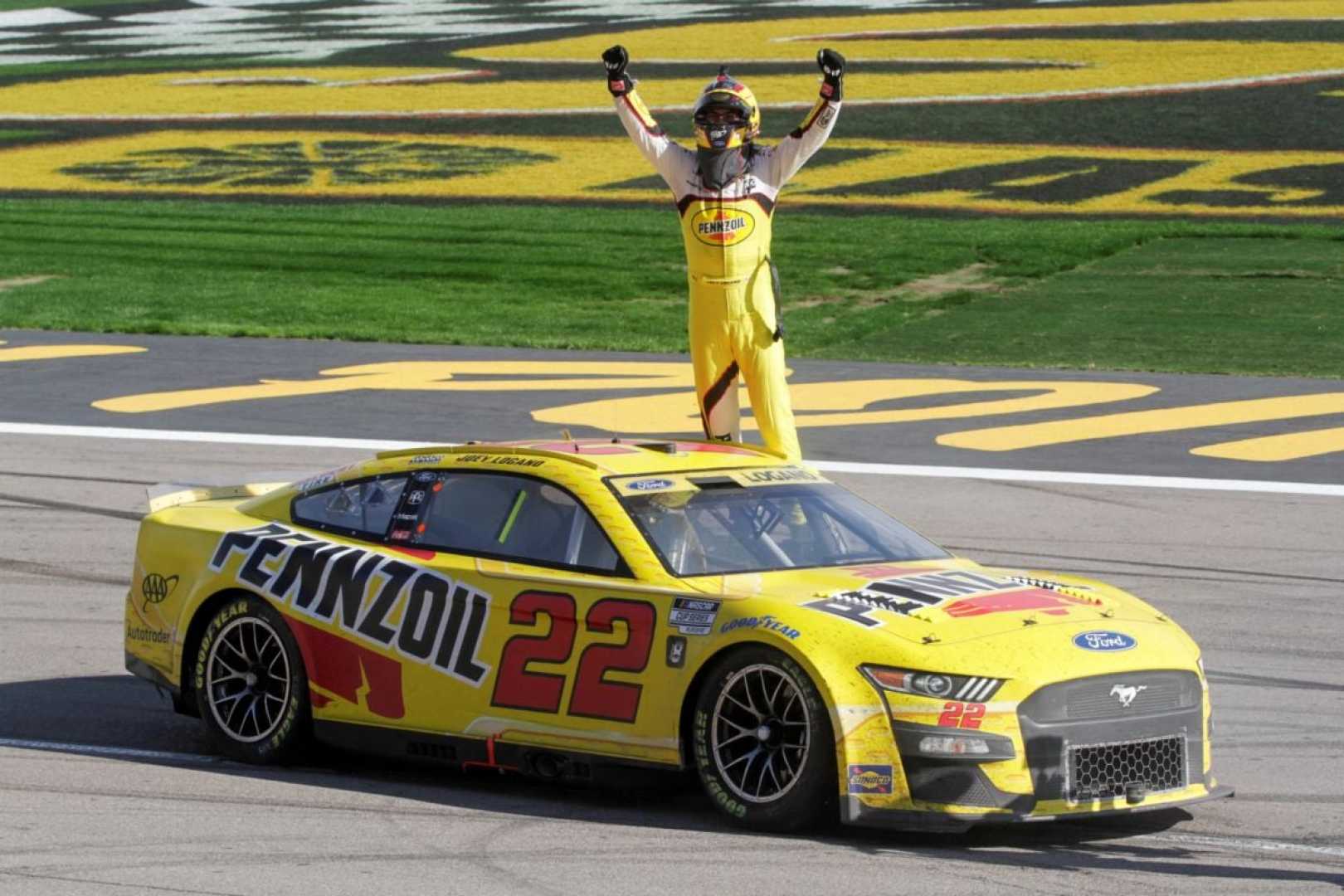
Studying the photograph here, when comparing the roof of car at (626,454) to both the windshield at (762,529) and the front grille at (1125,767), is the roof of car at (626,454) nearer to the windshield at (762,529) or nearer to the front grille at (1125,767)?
the windshield at (762,529)

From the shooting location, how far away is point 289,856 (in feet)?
21.3

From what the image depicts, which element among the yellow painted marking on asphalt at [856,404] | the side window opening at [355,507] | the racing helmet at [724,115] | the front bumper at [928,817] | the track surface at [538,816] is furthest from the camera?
the yellow painted marking on asphalt at [856,404]

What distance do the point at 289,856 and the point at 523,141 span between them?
2909 cm

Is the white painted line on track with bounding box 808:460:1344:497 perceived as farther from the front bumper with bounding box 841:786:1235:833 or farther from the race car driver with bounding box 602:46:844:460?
the front bumper with bounding box 841:786:1235:833

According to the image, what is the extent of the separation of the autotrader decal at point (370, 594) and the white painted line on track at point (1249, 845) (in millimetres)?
2297

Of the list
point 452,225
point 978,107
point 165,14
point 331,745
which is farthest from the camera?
point 165,14

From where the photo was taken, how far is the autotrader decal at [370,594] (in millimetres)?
7562

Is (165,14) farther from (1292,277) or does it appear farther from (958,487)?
(958,487)

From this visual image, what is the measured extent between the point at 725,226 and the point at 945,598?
181 inches

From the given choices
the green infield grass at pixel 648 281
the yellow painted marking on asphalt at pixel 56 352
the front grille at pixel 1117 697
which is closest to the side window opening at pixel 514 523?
the front grille at pixel 1117 697

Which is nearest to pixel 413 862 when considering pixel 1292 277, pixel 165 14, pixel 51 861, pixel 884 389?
pixel 51 861

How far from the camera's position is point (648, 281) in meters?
25.8

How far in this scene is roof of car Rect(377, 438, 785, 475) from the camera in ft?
25.7

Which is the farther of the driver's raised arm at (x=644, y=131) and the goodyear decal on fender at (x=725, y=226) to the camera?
the driver's raised arm at (x=644, y=131)
